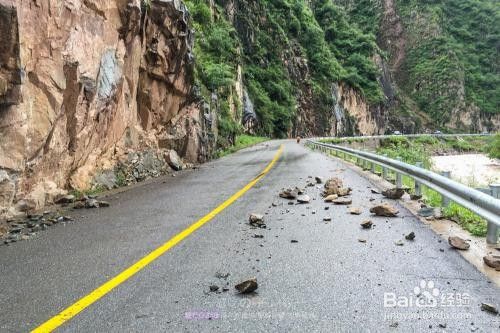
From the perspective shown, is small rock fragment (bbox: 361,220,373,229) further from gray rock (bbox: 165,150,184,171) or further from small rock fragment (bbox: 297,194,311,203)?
gray rock (bbox: 165,150,184,171)

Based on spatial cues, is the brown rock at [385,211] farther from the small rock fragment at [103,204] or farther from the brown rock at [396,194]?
the small rock fragment at [103,204]

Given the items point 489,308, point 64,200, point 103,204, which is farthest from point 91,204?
point 489,308

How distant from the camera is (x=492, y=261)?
4363 mm

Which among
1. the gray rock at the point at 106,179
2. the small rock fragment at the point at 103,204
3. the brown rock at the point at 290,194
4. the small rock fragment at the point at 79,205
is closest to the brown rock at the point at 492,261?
the brown rock at the point at 290,194

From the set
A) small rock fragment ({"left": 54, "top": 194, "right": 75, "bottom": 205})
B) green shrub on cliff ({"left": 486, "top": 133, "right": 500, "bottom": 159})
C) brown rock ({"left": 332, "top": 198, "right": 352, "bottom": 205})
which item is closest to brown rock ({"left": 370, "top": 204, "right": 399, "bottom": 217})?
brown rock ({"left": 332, "top": 198, "right": 352, "bottom": 205})

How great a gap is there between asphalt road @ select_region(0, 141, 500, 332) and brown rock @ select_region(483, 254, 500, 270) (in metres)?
0.19

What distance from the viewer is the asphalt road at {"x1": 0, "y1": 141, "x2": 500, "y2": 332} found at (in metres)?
3.28

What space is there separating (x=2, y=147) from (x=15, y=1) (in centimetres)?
271

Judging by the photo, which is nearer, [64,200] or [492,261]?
[492,261]

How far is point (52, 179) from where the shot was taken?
31.2 ft

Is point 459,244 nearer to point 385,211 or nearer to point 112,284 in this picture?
point 385,211

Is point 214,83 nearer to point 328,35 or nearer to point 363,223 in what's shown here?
point 363,223

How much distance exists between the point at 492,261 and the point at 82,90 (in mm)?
9525

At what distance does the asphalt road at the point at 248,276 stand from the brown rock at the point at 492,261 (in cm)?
19
